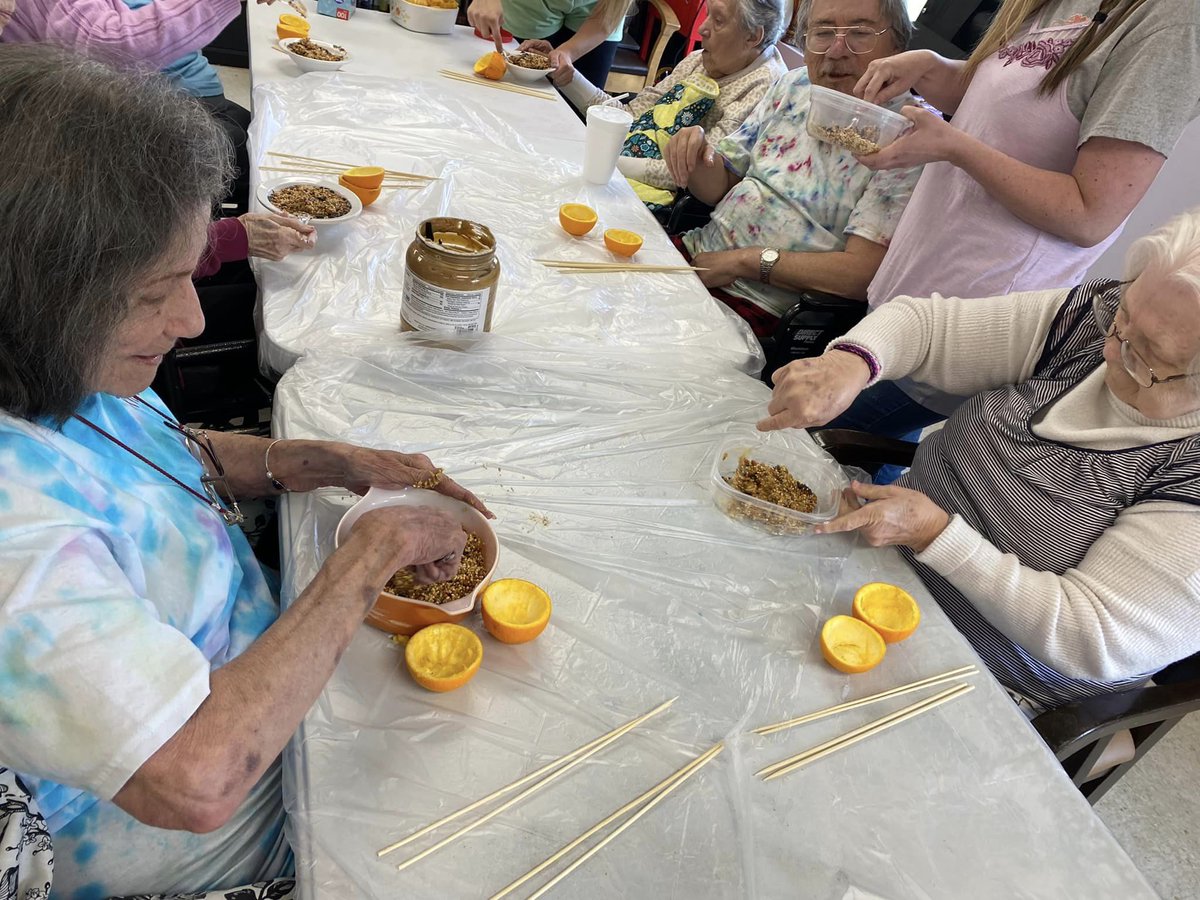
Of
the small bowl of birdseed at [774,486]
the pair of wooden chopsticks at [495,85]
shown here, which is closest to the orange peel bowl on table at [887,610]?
the small bowl of birdseed at [774,486]

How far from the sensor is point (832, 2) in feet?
6.18

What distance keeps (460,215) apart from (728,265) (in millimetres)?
717

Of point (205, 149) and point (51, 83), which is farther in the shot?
point (205, 149)

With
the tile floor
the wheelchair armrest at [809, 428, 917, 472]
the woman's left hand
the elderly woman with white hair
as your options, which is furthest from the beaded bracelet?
the woman's left hand

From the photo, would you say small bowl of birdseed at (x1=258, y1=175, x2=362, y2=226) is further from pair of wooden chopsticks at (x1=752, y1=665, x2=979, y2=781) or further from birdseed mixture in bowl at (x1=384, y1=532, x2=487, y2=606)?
pair of wooden chopsticks at (x1=752, y1=665, x2=979, y2=781)

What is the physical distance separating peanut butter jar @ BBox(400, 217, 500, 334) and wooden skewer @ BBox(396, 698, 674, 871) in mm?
720

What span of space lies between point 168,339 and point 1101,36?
153cm

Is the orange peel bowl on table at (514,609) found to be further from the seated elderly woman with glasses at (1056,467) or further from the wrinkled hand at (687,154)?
the wrinkled hand at (687,154)

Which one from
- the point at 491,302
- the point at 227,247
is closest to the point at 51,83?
the point at 491,302

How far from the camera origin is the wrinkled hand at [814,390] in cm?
124

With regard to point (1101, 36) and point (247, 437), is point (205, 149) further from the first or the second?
point (1101, 36)

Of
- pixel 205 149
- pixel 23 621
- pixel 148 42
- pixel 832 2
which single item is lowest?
pixel 148 42

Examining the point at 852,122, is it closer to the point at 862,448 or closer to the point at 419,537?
the point at 862,448

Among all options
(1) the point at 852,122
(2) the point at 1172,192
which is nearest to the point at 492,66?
(1) the point at 852,122
